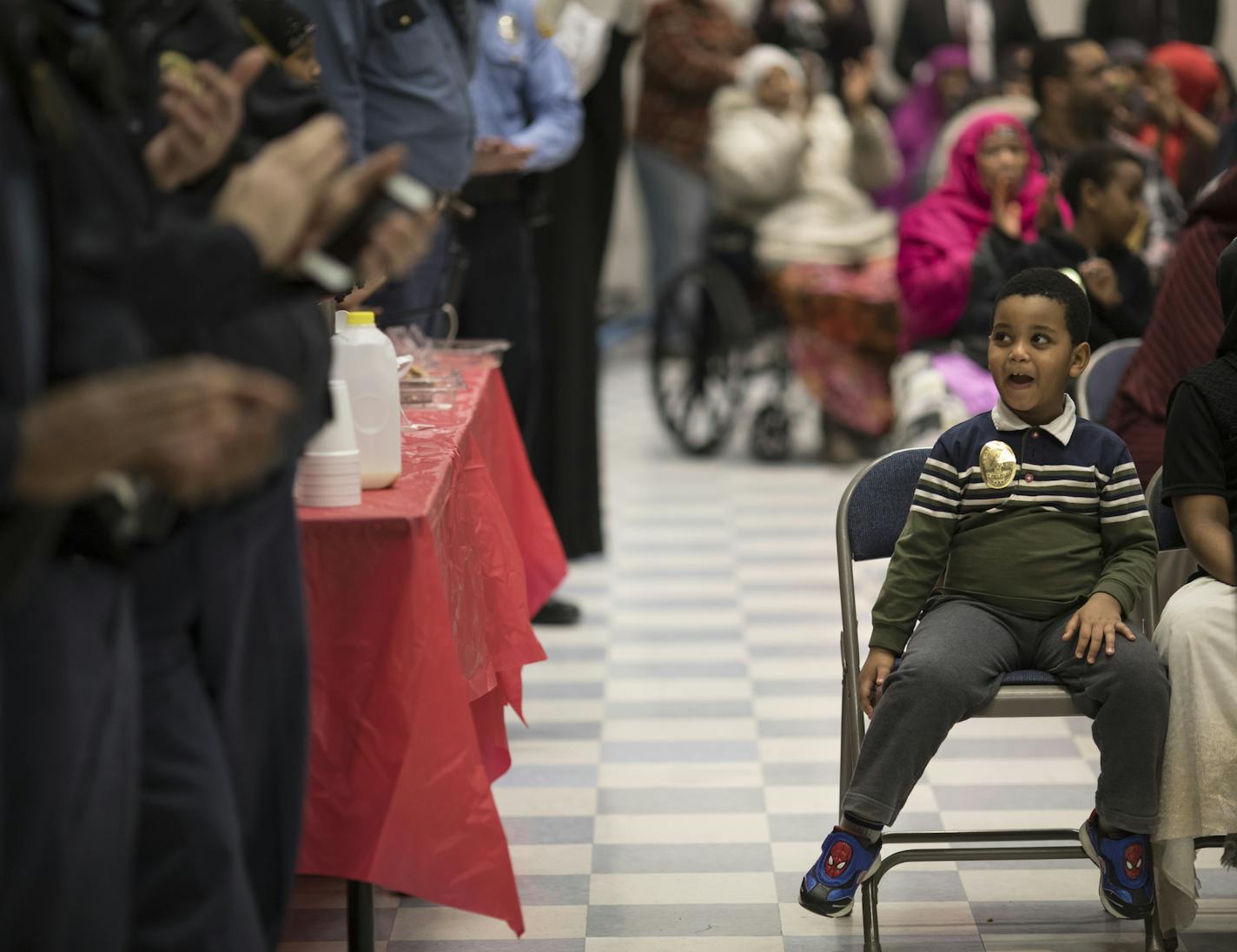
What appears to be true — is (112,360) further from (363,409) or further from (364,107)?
(364,107)

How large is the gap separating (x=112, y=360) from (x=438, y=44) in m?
2.34

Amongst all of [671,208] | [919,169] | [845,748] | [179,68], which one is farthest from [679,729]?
[671,208]

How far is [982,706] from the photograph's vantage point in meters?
2.46

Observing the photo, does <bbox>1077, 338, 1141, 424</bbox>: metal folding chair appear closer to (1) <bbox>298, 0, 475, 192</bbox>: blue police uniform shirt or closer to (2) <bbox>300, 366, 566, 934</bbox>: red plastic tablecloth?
(1) <bbox>298, 0, 475, 192</bbox>: blue police uniform shirt

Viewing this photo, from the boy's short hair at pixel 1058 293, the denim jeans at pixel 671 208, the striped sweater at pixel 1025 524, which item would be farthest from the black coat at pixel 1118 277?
the denim jeans at pixel 671 208

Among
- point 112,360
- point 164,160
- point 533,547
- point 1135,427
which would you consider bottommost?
point 533,547

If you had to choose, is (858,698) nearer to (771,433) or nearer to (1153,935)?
(1153,935)

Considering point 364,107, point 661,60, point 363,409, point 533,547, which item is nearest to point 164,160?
point 363,409

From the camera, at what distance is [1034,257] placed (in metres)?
4.02

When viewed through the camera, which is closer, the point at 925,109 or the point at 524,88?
the point at 524,88

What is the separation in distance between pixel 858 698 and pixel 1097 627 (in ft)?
1.21

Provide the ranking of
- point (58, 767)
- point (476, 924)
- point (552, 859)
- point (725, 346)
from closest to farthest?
point (58, 767) < point (476, 924) < point (552, 859) < point (725, 346)

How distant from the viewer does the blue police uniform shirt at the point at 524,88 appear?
14.4 feet

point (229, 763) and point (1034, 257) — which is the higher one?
point (229, 763)
